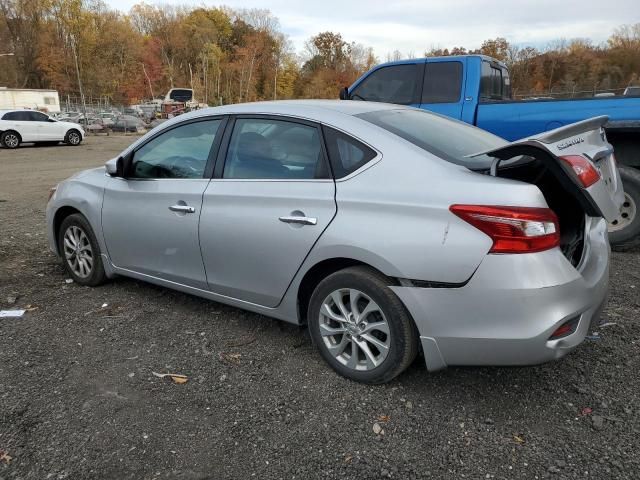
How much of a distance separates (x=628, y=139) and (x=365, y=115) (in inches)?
145

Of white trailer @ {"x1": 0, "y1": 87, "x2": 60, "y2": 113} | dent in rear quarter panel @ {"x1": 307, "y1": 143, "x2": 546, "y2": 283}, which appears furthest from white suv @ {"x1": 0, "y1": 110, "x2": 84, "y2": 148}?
white trailer @ {"x1": 0, "y1": 87, "x2": 60, "y2": 113}

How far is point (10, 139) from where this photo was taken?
21906 mm

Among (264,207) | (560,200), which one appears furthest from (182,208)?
(560,200)

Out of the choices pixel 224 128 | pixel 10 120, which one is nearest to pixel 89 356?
pixel 224 128

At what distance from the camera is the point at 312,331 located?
124 inches

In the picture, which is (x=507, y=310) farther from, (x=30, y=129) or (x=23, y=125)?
(x=30, y=129)

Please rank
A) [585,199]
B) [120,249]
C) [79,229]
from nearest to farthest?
[585,199], [120,249], [79,229]

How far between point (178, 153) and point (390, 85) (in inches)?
157

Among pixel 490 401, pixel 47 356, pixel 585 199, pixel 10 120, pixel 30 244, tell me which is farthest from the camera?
pixel 10 120

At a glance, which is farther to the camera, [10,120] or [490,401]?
[10,120]

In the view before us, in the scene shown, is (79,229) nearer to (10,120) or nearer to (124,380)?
(124,380)

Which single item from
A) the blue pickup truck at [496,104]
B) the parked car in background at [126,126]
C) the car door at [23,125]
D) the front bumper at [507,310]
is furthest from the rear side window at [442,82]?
the parked car in background at [126,126]

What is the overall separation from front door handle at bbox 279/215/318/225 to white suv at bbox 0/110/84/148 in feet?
75.0

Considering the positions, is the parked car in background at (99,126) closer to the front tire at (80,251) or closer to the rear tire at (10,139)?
the rear tire at (10,139)
